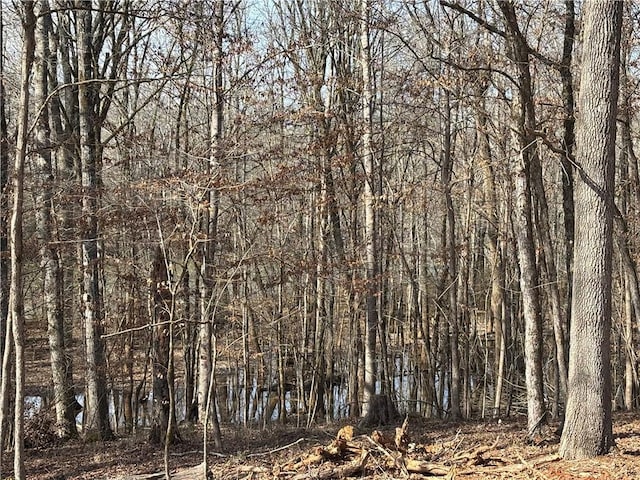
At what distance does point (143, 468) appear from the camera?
23.9 feet

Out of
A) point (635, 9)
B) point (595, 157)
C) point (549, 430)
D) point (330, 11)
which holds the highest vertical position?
point (330, 11)

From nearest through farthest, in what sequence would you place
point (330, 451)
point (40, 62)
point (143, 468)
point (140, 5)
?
point (330, 451) → point (143, 468) → point (40, 62) → point (140, 5)

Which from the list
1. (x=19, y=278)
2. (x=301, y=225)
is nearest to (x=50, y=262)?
(x=19, y=278)

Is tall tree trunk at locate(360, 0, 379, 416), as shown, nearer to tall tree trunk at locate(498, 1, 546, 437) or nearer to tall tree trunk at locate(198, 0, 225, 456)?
tall tree trunk at locate(198, 0, 225, 456)

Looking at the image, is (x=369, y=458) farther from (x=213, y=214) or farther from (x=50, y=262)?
(x=50, y=262)

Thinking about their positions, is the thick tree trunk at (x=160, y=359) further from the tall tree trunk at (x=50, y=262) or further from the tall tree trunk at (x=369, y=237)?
the tall tree trunk at (x=369, y=237)

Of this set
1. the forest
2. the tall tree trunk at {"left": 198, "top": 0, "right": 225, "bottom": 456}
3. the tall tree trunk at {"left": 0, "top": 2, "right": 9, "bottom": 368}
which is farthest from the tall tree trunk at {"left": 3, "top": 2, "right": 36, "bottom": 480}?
the tall tree trunk at {"left": 0, "top": 2, "right": 9, "bottom": 368}

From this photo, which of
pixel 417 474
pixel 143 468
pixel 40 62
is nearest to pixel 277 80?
pixel 40 62

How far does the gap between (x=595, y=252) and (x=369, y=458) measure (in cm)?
279

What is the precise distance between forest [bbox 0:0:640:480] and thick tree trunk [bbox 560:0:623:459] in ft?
0.06

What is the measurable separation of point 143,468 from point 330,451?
8.71 feet

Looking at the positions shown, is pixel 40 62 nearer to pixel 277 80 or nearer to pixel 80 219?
pixel 80 219

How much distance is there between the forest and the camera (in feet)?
18.2

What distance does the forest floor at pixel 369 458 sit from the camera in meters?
5.31
